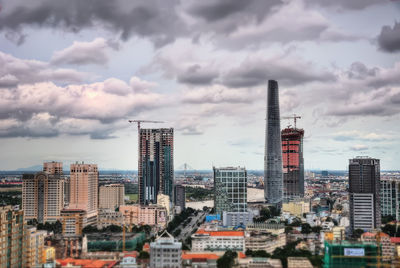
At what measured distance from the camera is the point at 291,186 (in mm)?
66812

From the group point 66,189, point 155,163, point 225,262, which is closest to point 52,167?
point 66,189

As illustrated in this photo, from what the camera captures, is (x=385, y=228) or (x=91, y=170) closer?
(x=385, y=228)

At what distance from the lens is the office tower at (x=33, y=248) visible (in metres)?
22.3

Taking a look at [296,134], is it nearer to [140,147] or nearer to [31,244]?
[140,147]

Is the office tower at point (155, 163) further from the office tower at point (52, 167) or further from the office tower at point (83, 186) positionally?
the office tower at point (52, 167)

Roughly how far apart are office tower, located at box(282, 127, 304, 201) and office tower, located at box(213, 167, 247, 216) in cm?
2218

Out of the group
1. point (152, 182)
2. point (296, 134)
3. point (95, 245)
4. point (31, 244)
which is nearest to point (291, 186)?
point (296, 134)

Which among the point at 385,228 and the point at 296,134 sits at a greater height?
the point at 296,134

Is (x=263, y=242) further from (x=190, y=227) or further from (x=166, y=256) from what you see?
(x=190, y=227)

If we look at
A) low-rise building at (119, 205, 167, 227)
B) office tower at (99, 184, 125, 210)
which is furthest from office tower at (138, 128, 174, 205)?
low-rise building at (119, 205, 167, 227)

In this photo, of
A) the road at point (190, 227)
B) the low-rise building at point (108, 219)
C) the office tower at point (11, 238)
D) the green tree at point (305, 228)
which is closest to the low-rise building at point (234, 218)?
A: the road at point (190, 227)

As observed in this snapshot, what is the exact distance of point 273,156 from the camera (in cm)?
6425

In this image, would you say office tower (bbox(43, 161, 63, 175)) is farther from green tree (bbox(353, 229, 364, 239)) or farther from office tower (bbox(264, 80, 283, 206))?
green tree (bbox(353, 229, 364, 239))

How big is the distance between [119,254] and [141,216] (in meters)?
18.2
